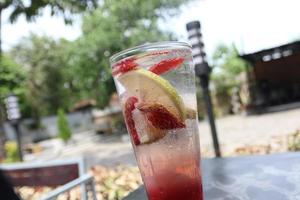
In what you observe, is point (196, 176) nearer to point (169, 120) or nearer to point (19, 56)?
point (169, 120)

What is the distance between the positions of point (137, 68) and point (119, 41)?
12.0 m

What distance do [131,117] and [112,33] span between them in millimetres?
11975

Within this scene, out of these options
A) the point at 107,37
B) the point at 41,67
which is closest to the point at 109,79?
the point at 107,37

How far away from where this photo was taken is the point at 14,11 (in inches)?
227

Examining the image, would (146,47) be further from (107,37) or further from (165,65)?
(107,37)

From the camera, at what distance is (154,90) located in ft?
2.48

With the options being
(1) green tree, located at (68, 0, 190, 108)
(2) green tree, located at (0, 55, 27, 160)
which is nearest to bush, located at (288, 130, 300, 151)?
(2) green tree, located at (0, 55, 27, 160)

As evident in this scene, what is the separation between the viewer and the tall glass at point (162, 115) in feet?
2.50

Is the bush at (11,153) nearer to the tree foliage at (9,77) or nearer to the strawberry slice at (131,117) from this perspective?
the tree foliage at (9,77)

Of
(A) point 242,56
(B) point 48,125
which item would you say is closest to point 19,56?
(B) point 48,125

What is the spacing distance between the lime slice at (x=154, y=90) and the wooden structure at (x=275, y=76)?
1254 centimetres

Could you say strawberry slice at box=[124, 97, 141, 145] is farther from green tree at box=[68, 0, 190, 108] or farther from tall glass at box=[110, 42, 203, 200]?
green tree at box=[68, 0, 190, 108]

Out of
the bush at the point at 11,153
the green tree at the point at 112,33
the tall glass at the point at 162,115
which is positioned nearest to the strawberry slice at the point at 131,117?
the tall glass at the point at 162,115

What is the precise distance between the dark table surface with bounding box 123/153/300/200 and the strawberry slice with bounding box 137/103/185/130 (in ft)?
1.17
